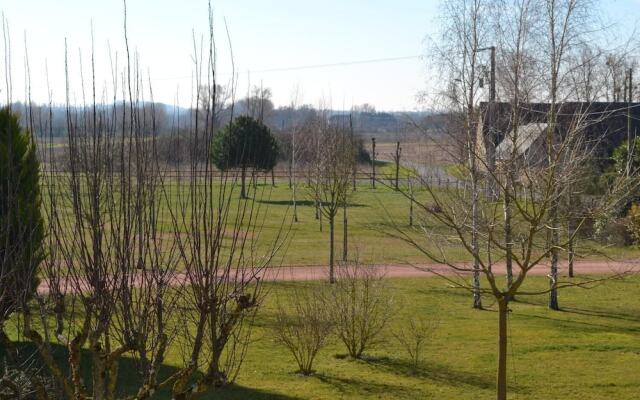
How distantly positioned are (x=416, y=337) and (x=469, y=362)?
106 cm

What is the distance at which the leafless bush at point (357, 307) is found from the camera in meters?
14.6

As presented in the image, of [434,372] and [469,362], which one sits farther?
[469,362]

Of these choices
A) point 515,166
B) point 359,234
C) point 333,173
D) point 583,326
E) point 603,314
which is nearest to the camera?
point 515,166

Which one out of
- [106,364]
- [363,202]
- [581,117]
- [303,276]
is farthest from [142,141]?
[363,202]

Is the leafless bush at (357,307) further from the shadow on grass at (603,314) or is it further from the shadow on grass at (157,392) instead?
the shadow on grass at (603,314)

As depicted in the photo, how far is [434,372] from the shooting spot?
549 inches

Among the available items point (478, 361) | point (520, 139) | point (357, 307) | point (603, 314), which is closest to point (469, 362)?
point (478, 361)

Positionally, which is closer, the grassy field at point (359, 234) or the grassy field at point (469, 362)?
the grassy field at point (469, 362)

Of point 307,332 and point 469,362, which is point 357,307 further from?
point 469,362

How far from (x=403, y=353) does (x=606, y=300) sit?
8.62 metres

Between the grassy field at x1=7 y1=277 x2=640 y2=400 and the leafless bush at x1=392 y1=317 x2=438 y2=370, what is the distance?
0.44ft

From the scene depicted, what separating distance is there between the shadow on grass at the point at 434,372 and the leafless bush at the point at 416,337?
17cm

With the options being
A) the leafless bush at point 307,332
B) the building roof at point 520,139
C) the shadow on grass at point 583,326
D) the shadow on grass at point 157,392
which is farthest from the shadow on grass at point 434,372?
the shadow on grass at point 583,326

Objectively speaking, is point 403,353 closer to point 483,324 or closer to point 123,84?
point 483,324
